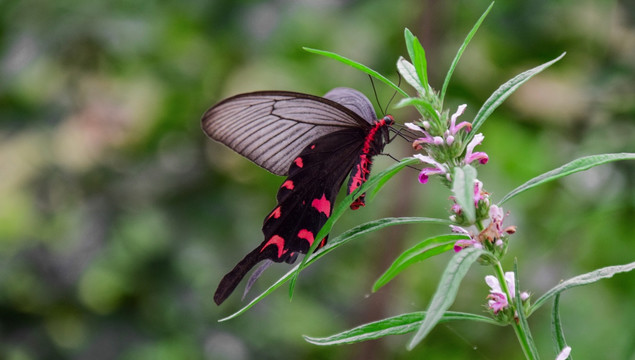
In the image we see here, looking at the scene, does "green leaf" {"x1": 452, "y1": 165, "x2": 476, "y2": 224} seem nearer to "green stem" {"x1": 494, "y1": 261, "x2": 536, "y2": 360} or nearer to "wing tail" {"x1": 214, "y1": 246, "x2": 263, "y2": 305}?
"green stem" {"x1": 494, "y1": 261, "x2": 536, "y2": 360}

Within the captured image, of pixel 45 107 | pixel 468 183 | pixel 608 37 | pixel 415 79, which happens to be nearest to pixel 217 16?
pixel 45 107

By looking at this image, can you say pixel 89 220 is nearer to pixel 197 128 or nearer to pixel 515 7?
pixel 197 128

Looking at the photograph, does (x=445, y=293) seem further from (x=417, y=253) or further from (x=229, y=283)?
(x=229, y=283)

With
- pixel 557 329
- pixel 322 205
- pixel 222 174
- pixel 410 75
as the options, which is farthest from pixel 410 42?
pixel 222 174

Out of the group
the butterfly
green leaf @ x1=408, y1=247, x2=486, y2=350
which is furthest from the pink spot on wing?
green leaf @ x1=408, y1=247, x2=486, y2=350

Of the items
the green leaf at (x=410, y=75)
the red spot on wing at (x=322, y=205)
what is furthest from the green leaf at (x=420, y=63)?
the red spot on wing at (x=322, y=205)

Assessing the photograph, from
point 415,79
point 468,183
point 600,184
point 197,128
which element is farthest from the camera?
point 197,128
